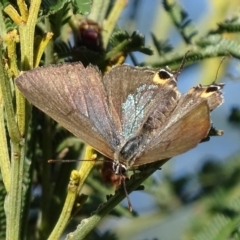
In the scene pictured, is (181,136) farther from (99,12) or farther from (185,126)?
(99,12)

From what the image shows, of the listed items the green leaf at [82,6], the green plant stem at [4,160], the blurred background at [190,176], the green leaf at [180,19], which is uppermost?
the green leaf at [82,6]

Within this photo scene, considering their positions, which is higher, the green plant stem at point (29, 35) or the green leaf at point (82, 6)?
the green leaf at point (82, 6)

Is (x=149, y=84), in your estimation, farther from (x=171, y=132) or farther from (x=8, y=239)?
(x=8, y=239)

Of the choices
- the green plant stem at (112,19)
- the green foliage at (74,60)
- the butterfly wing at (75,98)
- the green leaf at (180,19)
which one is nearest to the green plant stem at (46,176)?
the green foliage at (74,60)

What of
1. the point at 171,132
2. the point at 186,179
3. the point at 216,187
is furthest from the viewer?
the point at 186,179

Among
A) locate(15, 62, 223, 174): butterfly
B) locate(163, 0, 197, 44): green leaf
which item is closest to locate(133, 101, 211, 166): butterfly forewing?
locate(15, 62, 223, 174): butterfly

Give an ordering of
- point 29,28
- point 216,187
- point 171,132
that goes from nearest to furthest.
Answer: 1. point 29,28
2. point 171,132
3. point 216,187

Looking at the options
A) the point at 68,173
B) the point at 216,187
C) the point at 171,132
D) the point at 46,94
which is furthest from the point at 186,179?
the point at 46,94

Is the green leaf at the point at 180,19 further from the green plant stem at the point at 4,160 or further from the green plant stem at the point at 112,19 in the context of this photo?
the green plant stem at the point at 4,160

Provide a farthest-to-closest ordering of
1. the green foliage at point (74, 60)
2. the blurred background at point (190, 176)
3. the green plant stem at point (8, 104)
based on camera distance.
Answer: the blurred background at point (190, 176)
the green foliage at point (74, 60)
the green plant stem at point (8, 104)
